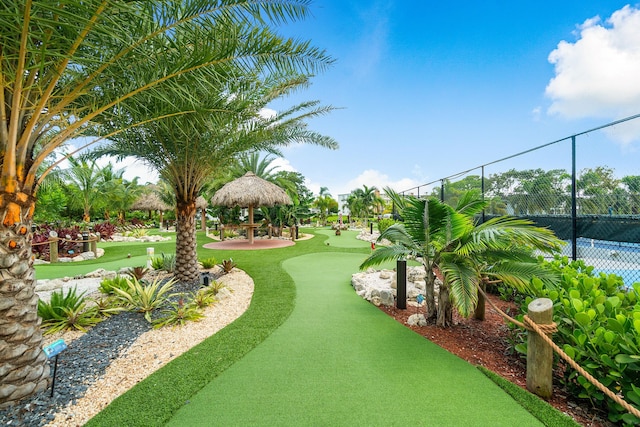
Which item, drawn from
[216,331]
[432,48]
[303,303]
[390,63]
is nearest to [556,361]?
[303,303]

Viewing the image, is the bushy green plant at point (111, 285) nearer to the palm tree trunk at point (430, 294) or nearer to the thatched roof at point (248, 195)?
the palm tree trunk at point (430, 294)

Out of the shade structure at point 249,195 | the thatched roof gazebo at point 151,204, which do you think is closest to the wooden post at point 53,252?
the shade structure at point 249,195

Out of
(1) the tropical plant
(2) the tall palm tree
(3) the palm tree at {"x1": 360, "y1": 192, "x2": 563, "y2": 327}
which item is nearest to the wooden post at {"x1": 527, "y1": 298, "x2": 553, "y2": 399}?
(3) the palm tree at {"x1": 360, "y1": 192, "x2": 563, "y2": 327}

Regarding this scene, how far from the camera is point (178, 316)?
435cm

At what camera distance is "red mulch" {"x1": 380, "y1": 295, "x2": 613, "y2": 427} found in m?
2.38

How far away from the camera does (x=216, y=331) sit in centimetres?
412

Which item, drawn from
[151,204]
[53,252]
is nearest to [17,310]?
[53,252]

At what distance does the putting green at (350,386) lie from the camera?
2.31 metres

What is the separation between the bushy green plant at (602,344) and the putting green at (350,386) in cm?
58

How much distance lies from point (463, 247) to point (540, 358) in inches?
49.4

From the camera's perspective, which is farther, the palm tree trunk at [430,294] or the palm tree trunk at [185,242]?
the palm tree trunk at [185,242]

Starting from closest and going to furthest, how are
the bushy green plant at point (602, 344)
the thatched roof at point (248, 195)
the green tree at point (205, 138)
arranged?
the bushy green plant at point (602, 344), the green tree at point (205, 138), the thatched roof at point (248, 195)

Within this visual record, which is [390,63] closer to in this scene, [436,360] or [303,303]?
[303,303]

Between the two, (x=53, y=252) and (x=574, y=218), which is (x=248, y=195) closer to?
(x=53, y=252)
